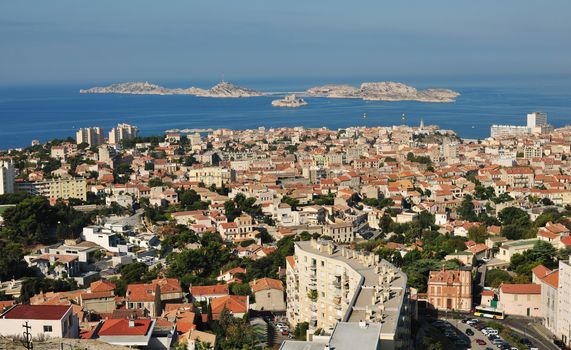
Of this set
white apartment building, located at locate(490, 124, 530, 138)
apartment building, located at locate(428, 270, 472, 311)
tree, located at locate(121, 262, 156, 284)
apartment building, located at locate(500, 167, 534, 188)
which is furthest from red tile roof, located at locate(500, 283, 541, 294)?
white apartment building, located at locate(490, 124, 530, 138)

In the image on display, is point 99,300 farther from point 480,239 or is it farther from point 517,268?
point 480,239

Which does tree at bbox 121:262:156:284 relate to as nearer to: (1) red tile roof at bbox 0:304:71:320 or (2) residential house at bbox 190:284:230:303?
(2) residential house at bbox 190:284:230:303

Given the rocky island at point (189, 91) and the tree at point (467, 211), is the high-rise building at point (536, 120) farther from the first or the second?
the rocky island at point (189, 91)

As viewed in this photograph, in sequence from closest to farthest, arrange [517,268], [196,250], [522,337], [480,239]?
[522,337] → [517,268] → [196,250] → [480,239]

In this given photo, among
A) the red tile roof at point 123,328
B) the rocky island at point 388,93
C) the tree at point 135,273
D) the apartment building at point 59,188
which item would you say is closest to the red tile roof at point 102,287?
the tree at point 135,273

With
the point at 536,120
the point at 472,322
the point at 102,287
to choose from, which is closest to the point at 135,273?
the point at 102,287

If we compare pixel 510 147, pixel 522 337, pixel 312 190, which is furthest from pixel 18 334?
pixel 510 147
